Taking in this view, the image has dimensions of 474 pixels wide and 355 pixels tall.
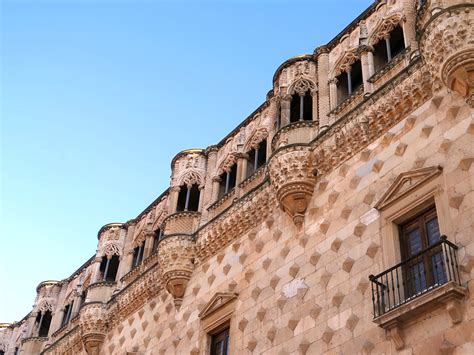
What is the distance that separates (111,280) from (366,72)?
10.8 m

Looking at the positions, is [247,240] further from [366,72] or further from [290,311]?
[366,72]

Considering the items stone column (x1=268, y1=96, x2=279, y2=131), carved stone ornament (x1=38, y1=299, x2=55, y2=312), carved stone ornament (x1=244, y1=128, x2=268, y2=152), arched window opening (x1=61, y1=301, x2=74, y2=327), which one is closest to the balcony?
stone column (x1=268, y1=96, x2=279, y2=131)

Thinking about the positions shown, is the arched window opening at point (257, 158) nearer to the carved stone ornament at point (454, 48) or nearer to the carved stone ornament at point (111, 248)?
the carved stone ornament at point (454, 48)

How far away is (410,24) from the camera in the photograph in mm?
12156

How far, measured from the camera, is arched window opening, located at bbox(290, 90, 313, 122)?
554 inches

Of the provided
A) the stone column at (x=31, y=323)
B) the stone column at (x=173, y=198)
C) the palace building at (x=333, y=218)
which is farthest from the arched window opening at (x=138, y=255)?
the stone column at (x=31, y=323)

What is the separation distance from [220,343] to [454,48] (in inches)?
274

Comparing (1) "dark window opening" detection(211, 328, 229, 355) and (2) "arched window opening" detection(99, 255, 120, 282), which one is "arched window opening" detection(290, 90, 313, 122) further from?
(2) "arched window opening" detection(99, 255, 120, 282)

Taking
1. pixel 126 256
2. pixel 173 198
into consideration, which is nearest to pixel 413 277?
pixel 173 198

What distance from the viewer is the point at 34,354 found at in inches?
885

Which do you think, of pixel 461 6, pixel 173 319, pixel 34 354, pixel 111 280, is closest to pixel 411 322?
pixel 461 6

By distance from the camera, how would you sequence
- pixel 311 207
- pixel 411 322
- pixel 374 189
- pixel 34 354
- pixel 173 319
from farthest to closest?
1. pixel 34 354
2. pixel 173 319
3. pixel 311 207
4. pixel 374 189
5. pixel 411 322

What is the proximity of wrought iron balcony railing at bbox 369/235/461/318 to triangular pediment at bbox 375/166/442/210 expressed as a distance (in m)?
1.16

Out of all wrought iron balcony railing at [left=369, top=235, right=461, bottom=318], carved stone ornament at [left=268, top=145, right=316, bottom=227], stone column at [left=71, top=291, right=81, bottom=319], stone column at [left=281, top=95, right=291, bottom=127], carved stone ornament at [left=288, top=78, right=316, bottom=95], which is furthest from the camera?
stone column at [left=71, top=291, right=81, bottom=319]
